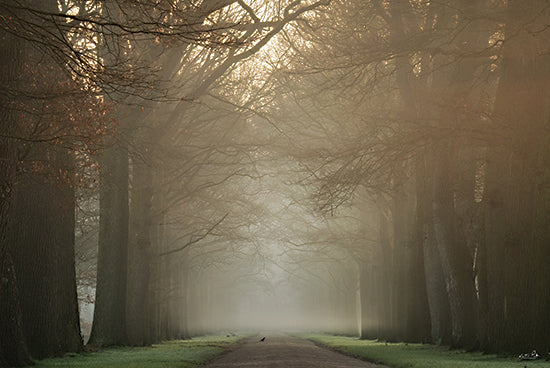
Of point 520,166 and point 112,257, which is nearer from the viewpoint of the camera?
point 520,166

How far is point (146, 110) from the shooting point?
76.1ft

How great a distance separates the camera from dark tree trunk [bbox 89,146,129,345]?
2405 centimetres

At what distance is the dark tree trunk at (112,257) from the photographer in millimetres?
24047

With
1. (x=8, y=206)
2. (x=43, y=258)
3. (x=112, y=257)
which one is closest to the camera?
(x=8, y=206)

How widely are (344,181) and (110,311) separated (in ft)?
33.0

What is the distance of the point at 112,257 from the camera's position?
80.1 feet

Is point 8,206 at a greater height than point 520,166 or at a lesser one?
lesser

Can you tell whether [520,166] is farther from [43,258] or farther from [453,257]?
[43,258]

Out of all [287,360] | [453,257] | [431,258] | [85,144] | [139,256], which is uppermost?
[85,144]

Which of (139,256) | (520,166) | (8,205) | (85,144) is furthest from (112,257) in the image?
(520,166)

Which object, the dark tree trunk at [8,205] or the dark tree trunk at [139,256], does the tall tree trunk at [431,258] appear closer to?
the dark tree trunk at [139,256]

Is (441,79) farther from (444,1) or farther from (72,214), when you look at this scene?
(72,214)

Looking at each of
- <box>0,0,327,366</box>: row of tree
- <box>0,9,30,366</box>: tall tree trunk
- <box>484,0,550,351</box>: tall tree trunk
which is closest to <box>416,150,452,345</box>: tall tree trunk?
<box>484,0,550,351</box>: tall tree trunk

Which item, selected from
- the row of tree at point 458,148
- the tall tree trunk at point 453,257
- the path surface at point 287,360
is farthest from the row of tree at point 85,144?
the tall tree trunk at point 453,257
